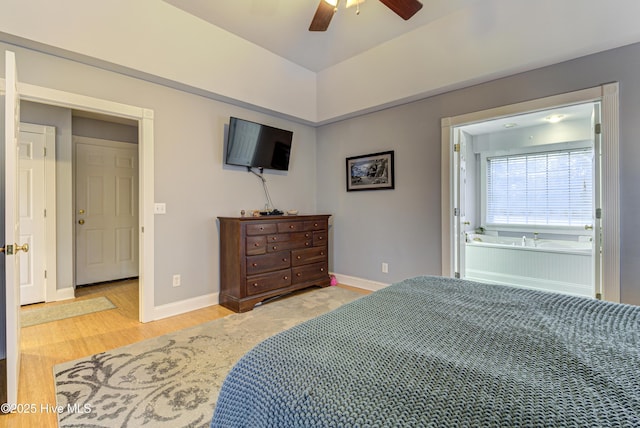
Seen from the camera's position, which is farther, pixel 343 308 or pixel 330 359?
pixel 343 308

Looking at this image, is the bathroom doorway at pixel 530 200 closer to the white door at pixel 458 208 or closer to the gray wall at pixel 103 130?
the white door at pixel 458 208

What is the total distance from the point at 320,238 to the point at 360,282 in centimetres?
83

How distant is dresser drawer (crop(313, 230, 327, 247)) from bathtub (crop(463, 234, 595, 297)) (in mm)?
2075

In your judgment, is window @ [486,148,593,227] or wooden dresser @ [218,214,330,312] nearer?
wooden dresser @ [218,214,330,312]

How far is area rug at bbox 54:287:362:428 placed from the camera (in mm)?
1575

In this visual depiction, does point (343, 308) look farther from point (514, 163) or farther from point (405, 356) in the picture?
point (514, 163)

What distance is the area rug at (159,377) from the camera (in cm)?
158

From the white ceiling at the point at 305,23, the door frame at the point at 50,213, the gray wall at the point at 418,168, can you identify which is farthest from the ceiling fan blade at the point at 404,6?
the door frame at the point at 50,213

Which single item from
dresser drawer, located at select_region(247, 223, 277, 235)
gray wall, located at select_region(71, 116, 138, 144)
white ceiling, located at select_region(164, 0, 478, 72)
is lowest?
dresser drawer, located at select_region(247, 223, 277, 235)

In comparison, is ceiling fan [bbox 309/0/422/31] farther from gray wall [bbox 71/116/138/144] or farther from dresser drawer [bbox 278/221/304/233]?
gray wall [bbox 71/116/138/144]

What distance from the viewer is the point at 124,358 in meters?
2.15

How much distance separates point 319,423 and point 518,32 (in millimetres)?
3374

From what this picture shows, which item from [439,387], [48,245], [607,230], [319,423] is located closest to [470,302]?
[439,387]

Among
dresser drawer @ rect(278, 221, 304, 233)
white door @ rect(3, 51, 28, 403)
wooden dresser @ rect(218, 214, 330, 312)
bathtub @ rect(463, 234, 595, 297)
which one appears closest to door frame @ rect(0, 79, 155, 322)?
wooden dresser @ rect(218, 214, 330, 312)
